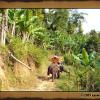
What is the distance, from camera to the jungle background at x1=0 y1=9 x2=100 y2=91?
109 inches

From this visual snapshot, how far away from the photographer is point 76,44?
109 inches

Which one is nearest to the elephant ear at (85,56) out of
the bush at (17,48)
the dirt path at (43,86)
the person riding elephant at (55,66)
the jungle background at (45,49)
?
the jungle background at (45,49)

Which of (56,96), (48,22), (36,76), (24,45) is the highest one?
(48,22)

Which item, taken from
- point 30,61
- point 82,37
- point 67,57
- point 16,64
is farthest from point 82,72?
point 16,64

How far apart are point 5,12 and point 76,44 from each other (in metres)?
1.00

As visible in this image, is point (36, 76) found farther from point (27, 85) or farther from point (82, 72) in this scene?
point (82, 72)

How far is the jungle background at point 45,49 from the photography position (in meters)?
2.78

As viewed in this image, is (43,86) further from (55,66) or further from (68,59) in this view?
(68,59)

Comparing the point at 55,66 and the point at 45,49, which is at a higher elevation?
the point at 45,49

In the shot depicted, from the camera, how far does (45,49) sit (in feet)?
9.16

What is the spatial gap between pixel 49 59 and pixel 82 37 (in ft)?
1.66

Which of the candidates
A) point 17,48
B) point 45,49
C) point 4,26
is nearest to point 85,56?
point 45,49

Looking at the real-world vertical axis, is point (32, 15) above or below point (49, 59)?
above

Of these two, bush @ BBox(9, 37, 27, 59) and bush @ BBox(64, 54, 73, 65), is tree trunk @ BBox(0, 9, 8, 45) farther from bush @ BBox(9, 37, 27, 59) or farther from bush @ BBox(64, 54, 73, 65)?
bush @ BBox(64, 54, 73, 65)
